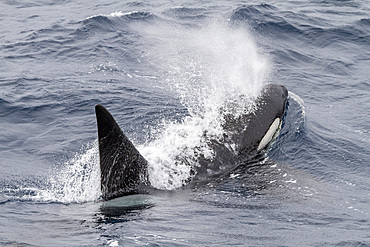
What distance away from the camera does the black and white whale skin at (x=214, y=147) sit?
33.2ft

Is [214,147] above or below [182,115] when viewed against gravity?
below

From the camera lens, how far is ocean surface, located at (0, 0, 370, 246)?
959cm

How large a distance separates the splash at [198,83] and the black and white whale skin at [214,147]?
0.70 ft

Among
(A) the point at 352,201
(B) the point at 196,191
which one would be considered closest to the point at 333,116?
(A) the point at 352,201

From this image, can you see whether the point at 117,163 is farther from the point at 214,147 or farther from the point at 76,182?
the point at 214,147

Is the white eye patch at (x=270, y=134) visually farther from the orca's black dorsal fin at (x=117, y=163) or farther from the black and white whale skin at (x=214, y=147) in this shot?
the orca's black dorsal fin at (x=117, y=163)

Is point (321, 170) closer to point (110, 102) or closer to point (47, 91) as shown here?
point (110, 102)

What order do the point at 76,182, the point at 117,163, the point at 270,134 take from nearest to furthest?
the point at 117,163 → the point at 76,182 → the point at 270,134

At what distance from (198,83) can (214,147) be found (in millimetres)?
5970

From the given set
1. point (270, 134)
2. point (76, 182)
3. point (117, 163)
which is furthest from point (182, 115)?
point (117, 163)

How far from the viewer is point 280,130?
14.6 m

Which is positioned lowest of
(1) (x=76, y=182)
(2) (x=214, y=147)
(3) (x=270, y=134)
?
(1) (x=76, y=182)

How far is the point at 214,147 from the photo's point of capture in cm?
1243

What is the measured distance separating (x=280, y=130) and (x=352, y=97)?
497cm
